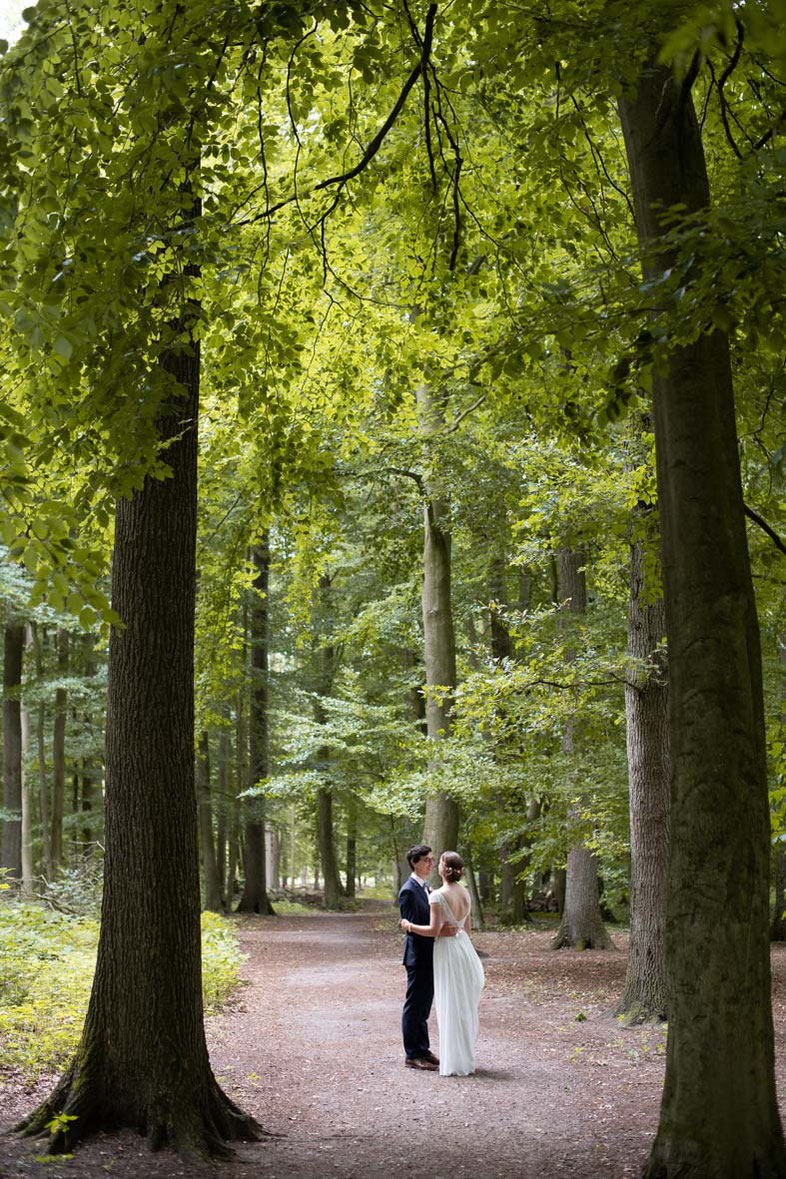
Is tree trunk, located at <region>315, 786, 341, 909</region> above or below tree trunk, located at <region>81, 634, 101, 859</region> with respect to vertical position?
below

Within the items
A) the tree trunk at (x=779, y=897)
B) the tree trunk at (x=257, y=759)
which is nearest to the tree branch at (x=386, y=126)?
the tree trunk at (x=779, y=897)

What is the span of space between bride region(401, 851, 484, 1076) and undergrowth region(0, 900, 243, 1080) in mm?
2820

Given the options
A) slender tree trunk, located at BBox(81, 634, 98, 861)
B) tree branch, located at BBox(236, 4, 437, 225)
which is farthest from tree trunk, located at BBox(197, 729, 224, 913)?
tree branch, located at BBox(236, 4, 437, 225)

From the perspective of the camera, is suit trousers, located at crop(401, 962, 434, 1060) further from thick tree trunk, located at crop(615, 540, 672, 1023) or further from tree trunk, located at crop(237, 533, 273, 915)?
tree trunk, located at crop(237, 533, 273, 915)

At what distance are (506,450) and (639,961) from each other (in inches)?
227

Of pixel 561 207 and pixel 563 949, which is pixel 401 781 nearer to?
pixel 563 949

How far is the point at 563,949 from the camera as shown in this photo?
17500mm

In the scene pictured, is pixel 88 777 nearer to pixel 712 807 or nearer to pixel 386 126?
pixel 386 126

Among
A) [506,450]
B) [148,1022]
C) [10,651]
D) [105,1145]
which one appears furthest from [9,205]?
[10,651]

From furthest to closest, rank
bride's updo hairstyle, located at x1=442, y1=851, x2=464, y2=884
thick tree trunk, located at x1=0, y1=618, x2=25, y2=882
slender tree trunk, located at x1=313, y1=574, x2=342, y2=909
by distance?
slender tree trunk, located at x1=313, y1=574, x2=342, y2=909
thick tree trunk, located at x1=0, y1=618, x2=25, y2=882
bride's updo hairstyle, located at x1=442, y1=851, x2=464, y2=884

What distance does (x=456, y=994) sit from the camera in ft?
26.3

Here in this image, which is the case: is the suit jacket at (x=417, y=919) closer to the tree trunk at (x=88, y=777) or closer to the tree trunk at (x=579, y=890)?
the tree trunk at (x=579, y=890)

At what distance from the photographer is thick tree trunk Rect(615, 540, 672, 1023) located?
31.5ft

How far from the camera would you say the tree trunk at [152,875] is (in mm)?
5445
